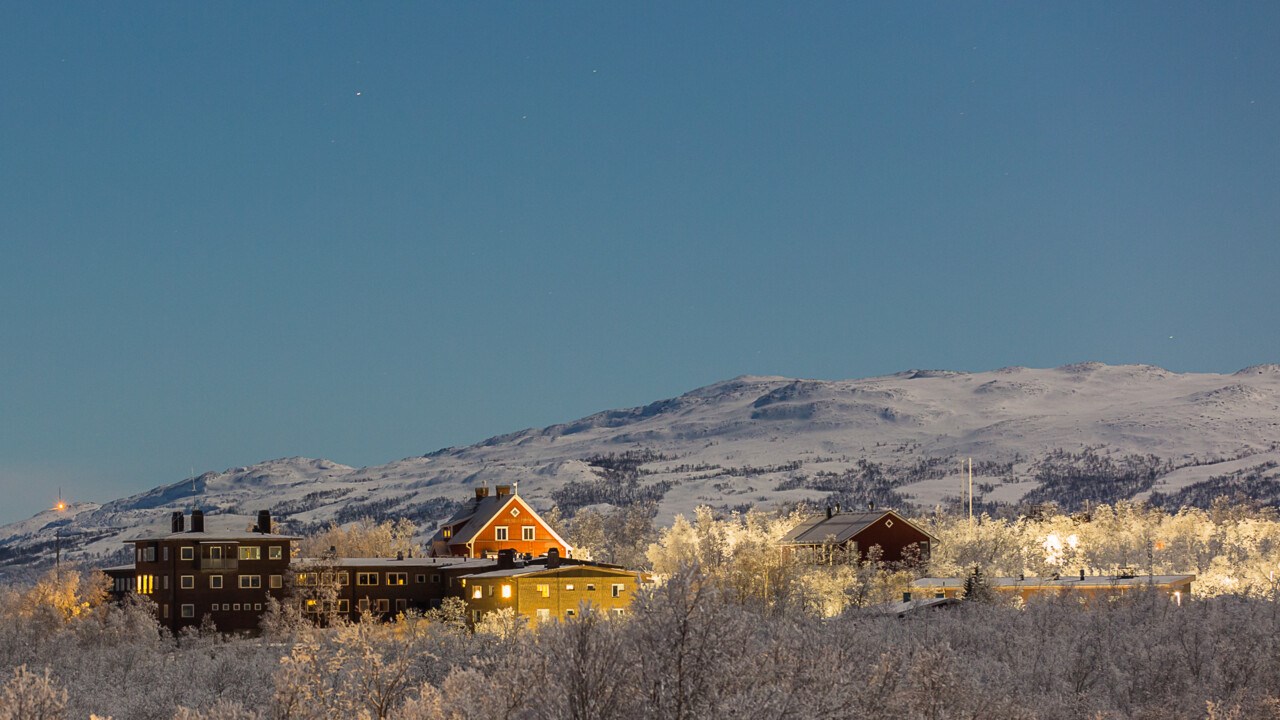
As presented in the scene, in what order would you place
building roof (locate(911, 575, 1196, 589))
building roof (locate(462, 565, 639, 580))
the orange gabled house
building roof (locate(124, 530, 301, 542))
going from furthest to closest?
1. the orange gabled house
2. building roof (locate(911, 575, 1196, 589))
3. building roof (locate(124, 530, 301, 542))
4. building roof (locate(462, 565, 639, 580))

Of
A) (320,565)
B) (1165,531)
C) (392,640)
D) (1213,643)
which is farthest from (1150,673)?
(1165,531)

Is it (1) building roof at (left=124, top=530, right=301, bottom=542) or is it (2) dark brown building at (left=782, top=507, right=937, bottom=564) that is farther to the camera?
(2) dark brown building at (left=782, top=507, right=937, bottom=564)

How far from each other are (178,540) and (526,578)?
25.2m

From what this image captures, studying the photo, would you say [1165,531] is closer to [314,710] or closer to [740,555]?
[740,555]

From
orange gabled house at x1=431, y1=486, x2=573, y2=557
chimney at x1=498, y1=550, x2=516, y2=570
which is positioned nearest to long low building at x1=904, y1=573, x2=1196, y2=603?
chimney at x1=498, y1=550, x2=516, y2=570

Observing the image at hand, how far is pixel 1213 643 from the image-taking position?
72.1 metres

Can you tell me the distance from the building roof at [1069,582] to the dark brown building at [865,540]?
34.1 feet

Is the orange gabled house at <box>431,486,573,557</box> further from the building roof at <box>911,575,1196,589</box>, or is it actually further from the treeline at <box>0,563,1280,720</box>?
the building roof at <box>911,575,1196,589</box>

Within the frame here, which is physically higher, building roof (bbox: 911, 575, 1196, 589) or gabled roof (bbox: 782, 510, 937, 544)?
gabled roof (bbox: 782, 510, 937, 544)

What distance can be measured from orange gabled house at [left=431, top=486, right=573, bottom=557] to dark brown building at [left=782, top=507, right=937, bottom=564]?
20960 mm

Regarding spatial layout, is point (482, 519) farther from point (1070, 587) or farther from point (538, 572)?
point (1070, 587)

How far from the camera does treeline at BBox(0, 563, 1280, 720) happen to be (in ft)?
104

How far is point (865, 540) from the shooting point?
118m

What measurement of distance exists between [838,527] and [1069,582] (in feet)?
87.7
